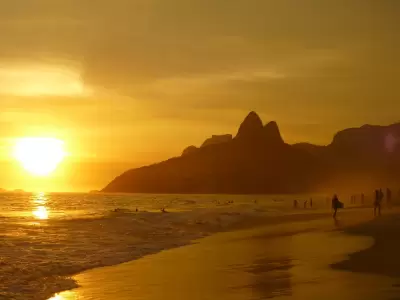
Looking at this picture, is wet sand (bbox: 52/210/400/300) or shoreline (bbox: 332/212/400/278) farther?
shoreline (bbox: 332/212/400/278)

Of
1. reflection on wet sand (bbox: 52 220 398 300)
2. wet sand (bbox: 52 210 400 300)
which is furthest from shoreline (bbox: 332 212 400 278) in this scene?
reflection on wet sand (bbox: 52 220 398 300)

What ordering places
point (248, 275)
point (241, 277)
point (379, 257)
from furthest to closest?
point (379, 257) → point (248, 275) → point (241, 277)

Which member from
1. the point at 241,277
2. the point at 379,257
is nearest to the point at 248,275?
the point at 241,277

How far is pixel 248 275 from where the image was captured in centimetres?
1595

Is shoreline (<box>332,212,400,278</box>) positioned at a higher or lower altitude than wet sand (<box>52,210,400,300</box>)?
higher

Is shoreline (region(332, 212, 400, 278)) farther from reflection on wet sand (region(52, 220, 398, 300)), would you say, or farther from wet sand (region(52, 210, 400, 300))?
reflection on wet sand (region(52, 220, 398, 300))

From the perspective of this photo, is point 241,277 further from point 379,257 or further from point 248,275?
point 379,257

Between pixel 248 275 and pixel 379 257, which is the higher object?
pixel 379 257

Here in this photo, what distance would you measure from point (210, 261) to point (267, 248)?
4.81 m

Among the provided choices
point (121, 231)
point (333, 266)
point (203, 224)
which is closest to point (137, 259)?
point (333, 266)

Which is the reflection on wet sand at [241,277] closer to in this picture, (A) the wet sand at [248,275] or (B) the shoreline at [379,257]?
(A) the wet sand at [248,275]

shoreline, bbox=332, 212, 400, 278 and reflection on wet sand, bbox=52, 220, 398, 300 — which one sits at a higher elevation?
shoreline, bbox=332, 212, 400, 278

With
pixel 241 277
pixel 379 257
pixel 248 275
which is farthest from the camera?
pixel 379 257

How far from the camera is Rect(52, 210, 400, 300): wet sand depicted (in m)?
12.9
